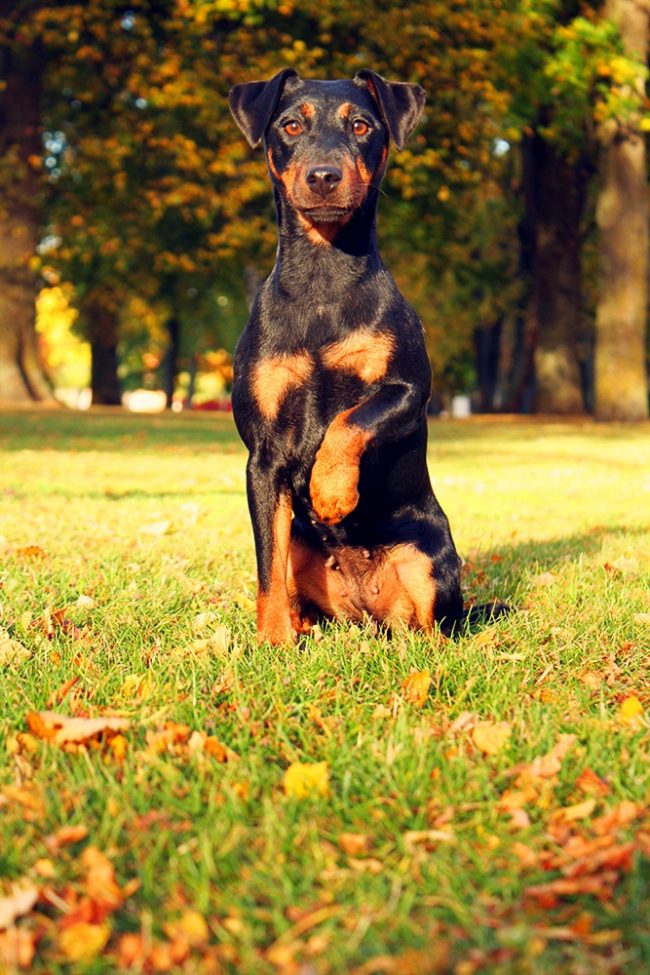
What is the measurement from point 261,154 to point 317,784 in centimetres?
2156

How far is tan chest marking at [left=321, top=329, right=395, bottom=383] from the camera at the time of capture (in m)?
4.05

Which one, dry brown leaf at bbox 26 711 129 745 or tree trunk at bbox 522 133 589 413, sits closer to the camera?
dry brown leaf at bbox 26 711 129 745

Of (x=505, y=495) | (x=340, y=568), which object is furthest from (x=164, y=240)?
(x=340, y=568)

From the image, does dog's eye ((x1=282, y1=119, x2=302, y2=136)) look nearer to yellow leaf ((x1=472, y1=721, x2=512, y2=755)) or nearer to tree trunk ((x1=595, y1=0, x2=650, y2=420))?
yellow leaf ((x1=472, y1=721, x2=512, y2=755))

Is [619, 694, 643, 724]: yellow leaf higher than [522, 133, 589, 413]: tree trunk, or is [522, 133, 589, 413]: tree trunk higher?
[522, 133, 589, 413]: tree trunk

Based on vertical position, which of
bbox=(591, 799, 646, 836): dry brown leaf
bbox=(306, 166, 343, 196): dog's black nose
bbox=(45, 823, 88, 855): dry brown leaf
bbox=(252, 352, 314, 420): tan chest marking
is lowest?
bbox=(45, 823, 88, 855): dry brown leaf

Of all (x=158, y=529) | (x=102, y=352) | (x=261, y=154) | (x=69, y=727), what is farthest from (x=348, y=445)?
(x=102, y=352)

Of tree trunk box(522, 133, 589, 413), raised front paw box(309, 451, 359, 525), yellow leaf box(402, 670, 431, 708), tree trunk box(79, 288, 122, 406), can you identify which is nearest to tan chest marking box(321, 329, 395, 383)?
raised front paw box(309, 451, 359, 525)

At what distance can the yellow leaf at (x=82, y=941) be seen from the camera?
1.91m

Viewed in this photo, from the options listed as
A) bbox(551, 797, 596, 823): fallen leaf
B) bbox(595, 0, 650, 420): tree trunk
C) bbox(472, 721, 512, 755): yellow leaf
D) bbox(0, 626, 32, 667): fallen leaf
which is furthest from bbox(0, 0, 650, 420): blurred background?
bbox(551, 797, 596, 823): fallen leaf

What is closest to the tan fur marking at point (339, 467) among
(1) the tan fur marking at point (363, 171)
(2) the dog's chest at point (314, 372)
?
(2) the dog's chest at point (314, 372)

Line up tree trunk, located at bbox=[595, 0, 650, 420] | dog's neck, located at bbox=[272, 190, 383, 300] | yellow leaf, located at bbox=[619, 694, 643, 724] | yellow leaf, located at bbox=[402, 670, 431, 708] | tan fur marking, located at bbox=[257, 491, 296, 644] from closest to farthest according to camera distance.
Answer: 1. yellow leaf, located at bbox=[619, 694, 643, 724]
2. yellow leaf, located at bbox=[402, 670, 431, 708]
3. tan fur marking, located at bbox=[257, 491, 296, 644]
4. dog's neck, located at bbox=[272, 190, 383, 300]
5. tree trunk, located at bbox=[595, 0, 650, 420]

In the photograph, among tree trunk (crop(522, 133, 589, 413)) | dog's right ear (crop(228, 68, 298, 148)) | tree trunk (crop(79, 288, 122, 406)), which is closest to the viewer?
dog's right ear (crop(228, 68, 298, 148))

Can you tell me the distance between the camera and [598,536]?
702cm
